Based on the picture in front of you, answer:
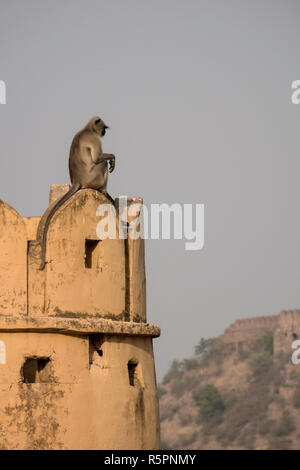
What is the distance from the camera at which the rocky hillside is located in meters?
56.9

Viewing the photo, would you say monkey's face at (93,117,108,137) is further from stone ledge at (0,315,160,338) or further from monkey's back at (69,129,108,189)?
stone ledge at (0,315,160,338)

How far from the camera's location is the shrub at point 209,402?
6175 cm

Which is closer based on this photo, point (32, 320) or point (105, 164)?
point (32, 320)

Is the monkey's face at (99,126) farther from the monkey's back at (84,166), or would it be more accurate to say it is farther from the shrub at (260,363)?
the shrub at (260,363)

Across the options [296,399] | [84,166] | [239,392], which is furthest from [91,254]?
[239,392]

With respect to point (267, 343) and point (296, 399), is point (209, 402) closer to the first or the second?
point (296, 399)

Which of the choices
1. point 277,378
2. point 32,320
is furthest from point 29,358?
point 277,378

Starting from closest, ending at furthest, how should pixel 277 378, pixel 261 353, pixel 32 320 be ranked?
pixel 32 320
pixel 277 378
pixel 261 353

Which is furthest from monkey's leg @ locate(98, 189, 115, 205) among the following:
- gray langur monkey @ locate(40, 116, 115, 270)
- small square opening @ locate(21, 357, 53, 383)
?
small square opening @ locate(21, 357, 53, 383)

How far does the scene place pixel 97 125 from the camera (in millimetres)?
11281

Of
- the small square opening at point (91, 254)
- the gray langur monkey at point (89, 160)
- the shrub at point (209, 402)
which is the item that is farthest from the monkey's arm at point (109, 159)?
the shrub at point (209, 402)

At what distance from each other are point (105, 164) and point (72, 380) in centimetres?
247

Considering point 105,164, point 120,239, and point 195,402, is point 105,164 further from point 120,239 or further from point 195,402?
point 195,402
